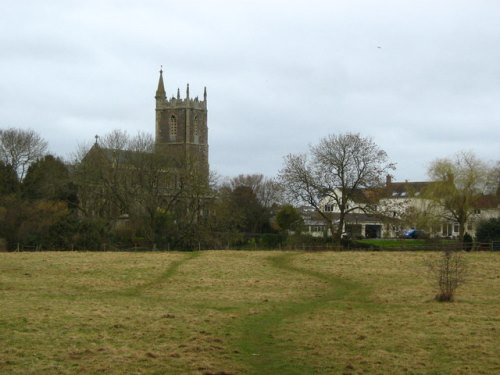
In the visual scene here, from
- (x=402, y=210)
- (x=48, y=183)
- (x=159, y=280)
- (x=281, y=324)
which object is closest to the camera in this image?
(x=281, y=324)

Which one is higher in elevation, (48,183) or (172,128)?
(172,128)

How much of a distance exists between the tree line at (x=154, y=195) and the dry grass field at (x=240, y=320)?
769 inches

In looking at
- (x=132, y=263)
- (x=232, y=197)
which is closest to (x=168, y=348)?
(x=132, y=263)

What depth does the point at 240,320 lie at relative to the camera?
19.2 meters

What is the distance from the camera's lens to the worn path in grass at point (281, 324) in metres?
13.4

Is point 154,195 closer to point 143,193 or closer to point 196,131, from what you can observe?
point 143,193

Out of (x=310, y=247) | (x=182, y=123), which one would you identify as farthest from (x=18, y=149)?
(x=182, y=123)

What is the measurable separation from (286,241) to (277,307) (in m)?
40.1

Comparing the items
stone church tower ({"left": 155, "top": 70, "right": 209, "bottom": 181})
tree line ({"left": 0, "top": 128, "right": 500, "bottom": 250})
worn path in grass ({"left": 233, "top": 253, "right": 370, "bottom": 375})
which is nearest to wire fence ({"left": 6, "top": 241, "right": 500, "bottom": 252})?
tree line ({"left": 0, "top": 128, "right": 500, "bottom": 250})

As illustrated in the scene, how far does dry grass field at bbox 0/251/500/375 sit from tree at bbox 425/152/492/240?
100.0 ft

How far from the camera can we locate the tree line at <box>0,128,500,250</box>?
180 ft

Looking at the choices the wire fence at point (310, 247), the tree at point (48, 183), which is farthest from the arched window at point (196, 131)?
the wire fence at point (310, 247)

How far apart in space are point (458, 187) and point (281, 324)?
5154 centimetres

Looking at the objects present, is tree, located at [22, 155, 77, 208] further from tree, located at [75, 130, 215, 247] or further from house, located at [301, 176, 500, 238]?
house, located at [301, 176, 500, 238]
